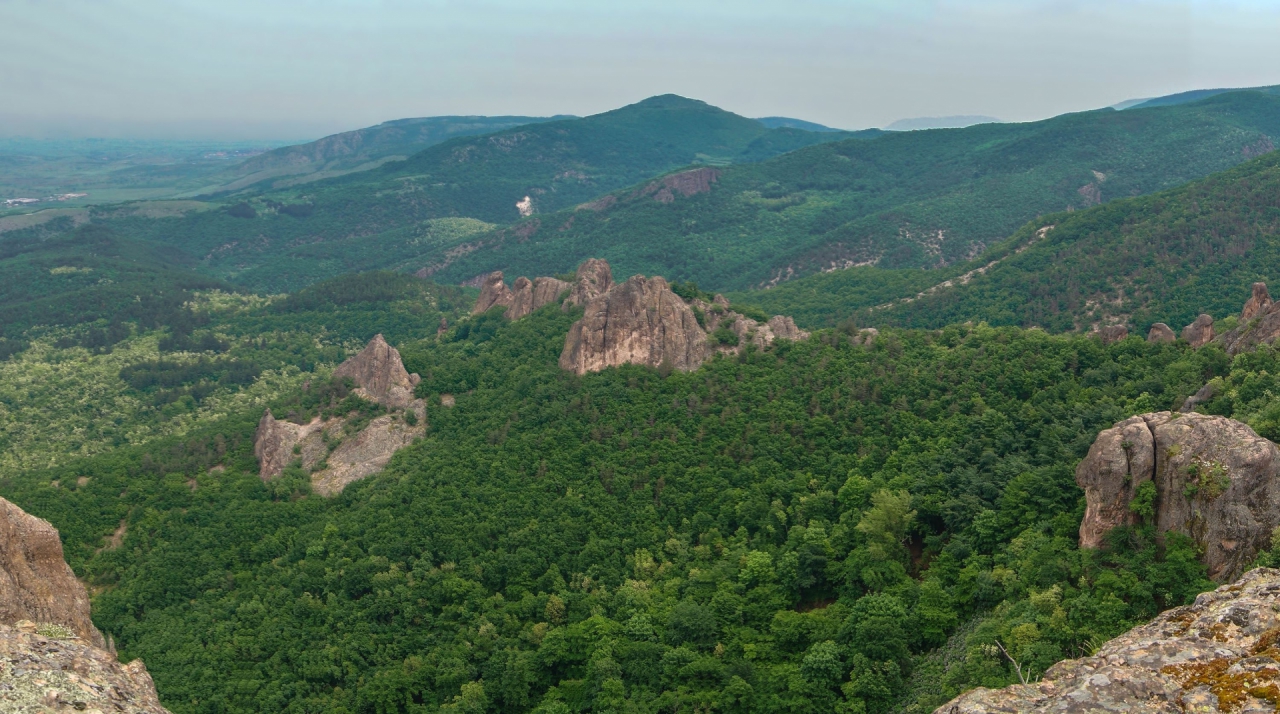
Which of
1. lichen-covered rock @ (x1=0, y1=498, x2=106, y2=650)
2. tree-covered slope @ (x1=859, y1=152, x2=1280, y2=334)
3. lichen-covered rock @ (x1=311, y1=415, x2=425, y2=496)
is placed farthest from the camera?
tree-covered slope @ (x1=859, y1=152, x2=1280, y2=334)

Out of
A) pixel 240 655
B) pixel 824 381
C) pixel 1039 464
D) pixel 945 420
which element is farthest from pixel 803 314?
pixel 240 655

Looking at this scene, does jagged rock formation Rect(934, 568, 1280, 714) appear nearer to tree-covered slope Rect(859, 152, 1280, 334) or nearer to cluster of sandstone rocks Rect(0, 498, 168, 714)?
cluster of sandstone rocks Rect(0, 498, 168, 714)

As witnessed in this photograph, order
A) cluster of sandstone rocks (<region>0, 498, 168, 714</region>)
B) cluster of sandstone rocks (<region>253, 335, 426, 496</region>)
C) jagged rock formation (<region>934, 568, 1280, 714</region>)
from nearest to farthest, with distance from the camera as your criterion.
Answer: jagged rock formation (<region>934, 568, 1280, 714</region>) < cluster of sandstone rocks (<region>0, 498, 168, 714</region>) < cluster of sandstone rocks (<region>253, 335, 426, 496</region>)

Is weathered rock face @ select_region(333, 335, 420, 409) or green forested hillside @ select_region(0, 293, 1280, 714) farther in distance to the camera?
weathered rock face @ select_region(333, 335, 420, 409)

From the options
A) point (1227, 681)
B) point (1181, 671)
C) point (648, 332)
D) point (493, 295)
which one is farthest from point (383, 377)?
point (1227, 681)

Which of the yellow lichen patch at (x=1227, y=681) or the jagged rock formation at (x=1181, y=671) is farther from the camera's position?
the jagged rock formation at (x=1181, y=671)

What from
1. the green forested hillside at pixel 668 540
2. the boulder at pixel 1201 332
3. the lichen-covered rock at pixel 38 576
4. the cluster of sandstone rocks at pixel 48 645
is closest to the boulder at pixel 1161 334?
the boulder at pixel 1201 332

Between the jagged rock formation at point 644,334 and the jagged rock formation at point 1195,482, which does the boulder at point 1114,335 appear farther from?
the jagged rock formation at point 1195,482

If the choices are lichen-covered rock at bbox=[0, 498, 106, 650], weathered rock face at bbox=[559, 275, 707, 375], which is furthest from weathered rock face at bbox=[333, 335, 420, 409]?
lichen-covered rock at bbox=[0, 498, 106, 650]
